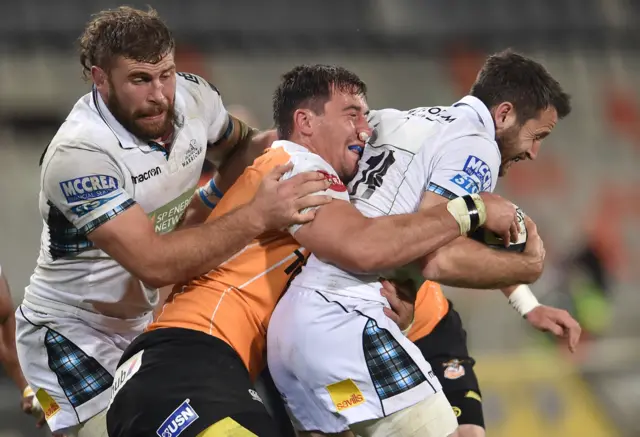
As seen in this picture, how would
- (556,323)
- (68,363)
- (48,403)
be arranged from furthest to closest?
(556,323) → (48,403) → (68,363)

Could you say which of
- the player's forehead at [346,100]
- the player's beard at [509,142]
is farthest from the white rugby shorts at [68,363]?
the player's beard at [509,142]

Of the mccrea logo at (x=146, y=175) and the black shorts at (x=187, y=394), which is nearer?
the black shorts at (x=187, y=394)

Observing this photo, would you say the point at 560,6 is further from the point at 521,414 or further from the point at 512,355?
the point at 521,414

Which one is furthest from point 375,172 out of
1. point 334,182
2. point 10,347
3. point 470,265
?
point 10,347

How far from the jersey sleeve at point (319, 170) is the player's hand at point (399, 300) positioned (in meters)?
0.38

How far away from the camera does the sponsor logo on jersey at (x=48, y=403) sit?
3978 millimetres

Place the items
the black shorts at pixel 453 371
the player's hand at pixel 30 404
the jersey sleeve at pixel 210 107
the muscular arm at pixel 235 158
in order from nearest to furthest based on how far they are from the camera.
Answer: the jersey sleeve at pixel 210 107 < the muscular arm at pixel 235 158 < the player's hand at pixel 30 404 < the black shorts at pixel 453 371

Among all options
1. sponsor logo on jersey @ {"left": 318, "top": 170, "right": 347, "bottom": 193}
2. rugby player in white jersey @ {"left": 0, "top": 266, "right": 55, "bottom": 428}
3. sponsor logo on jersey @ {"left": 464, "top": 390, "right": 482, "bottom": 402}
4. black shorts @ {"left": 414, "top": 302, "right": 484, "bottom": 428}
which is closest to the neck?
sponsor logo on jersey @ {"left": 318, "top": 170, "right": 347, "bottom": 193}

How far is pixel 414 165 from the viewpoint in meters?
3.61

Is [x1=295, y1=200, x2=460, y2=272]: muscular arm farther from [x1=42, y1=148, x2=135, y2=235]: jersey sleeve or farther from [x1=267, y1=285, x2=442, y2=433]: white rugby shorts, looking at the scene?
[x1=42, y1=148, x2=135, y2=235]: jersey sleeve

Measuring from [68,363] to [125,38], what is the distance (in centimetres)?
131

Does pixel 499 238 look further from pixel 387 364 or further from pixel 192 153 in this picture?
pixel 192 153

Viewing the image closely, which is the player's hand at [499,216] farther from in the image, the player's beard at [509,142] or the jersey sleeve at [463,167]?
the player's beard at [509,142]

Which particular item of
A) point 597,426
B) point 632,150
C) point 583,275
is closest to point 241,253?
point 597,426
